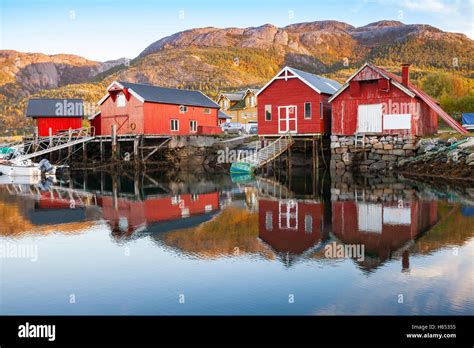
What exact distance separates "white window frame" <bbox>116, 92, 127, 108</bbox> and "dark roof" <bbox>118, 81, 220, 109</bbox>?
3.55ft

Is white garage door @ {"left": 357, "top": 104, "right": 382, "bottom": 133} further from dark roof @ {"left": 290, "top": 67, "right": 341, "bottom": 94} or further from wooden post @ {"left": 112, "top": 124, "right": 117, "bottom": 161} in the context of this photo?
wooden post @ {"left": 112, "top": 124, "right": 117, "bottom": 161}

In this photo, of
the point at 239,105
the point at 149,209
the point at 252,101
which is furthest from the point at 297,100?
the point at 239,105

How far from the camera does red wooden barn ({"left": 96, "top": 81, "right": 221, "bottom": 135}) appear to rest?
45906 mm

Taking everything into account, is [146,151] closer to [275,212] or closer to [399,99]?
[399,99]

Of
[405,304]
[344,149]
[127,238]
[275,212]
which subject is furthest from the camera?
[344,149]

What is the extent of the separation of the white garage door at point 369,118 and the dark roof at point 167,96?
19231 millimetres

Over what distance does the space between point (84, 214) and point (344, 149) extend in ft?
75.4

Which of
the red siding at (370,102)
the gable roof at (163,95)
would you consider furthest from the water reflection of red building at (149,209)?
the gable roof at (163,95)

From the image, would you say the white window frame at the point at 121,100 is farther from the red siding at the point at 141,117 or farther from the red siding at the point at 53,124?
the red siding at the point at 53,124

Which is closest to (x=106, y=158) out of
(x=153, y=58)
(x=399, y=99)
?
(x=399, y=99)

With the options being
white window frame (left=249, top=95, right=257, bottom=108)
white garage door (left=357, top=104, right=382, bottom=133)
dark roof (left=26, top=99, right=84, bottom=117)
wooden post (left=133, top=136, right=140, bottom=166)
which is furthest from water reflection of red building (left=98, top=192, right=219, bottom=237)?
white window frame (left=249, top=95, right=257, bottom=108)

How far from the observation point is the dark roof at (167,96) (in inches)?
1823

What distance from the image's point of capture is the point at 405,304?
9.73 m
